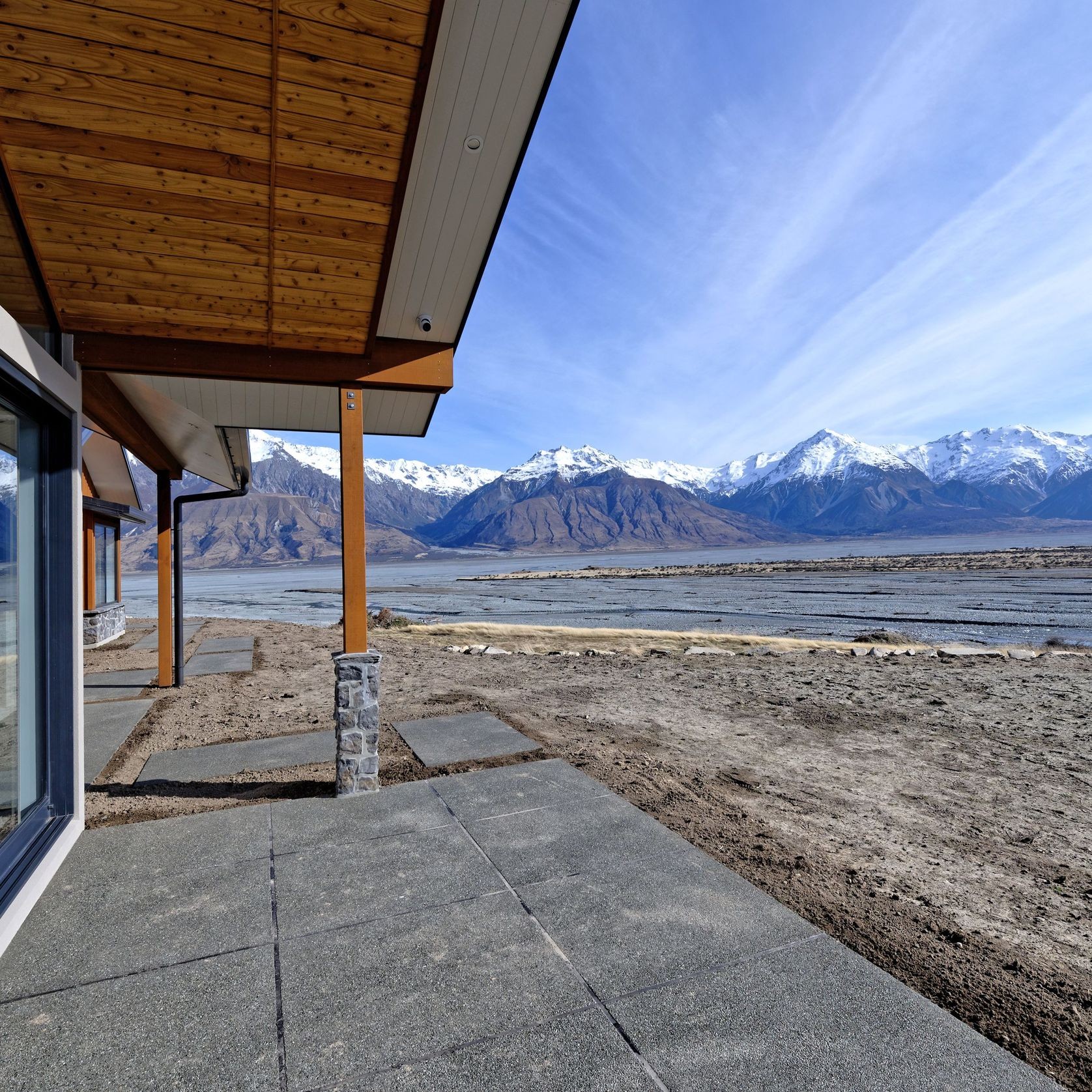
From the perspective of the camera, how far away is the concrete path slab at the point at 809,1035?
82.6 inches

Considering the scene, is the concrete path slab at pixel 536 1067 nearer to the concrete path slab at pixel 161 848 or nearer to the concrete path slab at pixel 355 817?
the concrete path slab at pixel 355 817

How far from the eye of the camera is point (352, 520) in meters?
4.81

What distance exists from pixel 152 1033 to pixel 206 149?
3812mm

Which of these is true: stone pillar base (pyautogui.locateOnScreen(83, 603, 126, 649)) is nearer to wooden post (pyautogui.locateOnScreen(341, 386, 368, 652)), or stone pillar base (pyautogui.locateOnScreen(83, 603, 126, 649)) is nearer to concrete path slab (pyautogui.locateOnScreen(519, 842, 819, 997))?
wooden post (pyautogui.locateOnScreen(341, 386, 368, 652))

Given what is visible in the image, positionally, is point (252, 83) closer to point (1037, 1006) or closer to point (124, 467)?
point (1037, 1006)

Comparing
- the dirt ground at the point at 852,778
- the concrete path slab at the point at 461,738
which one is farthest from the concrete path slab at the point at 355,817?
the concrete path slab at the point at 461,738

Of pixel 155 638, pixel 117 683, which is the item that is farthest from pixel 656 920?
pixel 155 638

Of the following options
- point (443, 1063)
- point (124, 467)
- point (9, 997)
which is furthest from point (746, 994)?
point (124, 467)

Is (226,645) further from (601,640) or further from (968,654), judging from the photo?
(968,654)

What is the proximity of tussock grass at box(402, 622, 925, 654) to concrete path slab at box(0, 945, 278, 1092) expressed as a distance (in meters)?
11.5

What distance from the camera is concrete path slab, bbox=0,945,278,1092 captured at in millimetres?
2168

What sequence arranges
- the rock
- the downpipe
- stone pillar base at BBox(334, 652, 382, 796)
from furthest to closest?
the rock
the downpipe
stone pillar base at BBox(334, 652, 382, 796)

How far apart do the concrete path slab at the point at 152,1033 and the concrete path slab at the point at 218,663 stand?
859cm

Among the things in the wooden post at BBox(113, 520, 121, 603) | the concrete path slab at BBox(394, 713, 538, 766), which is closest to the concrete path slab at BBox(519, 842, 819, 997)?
the concrete path slab at BBox(394, 713, 538, 766)
